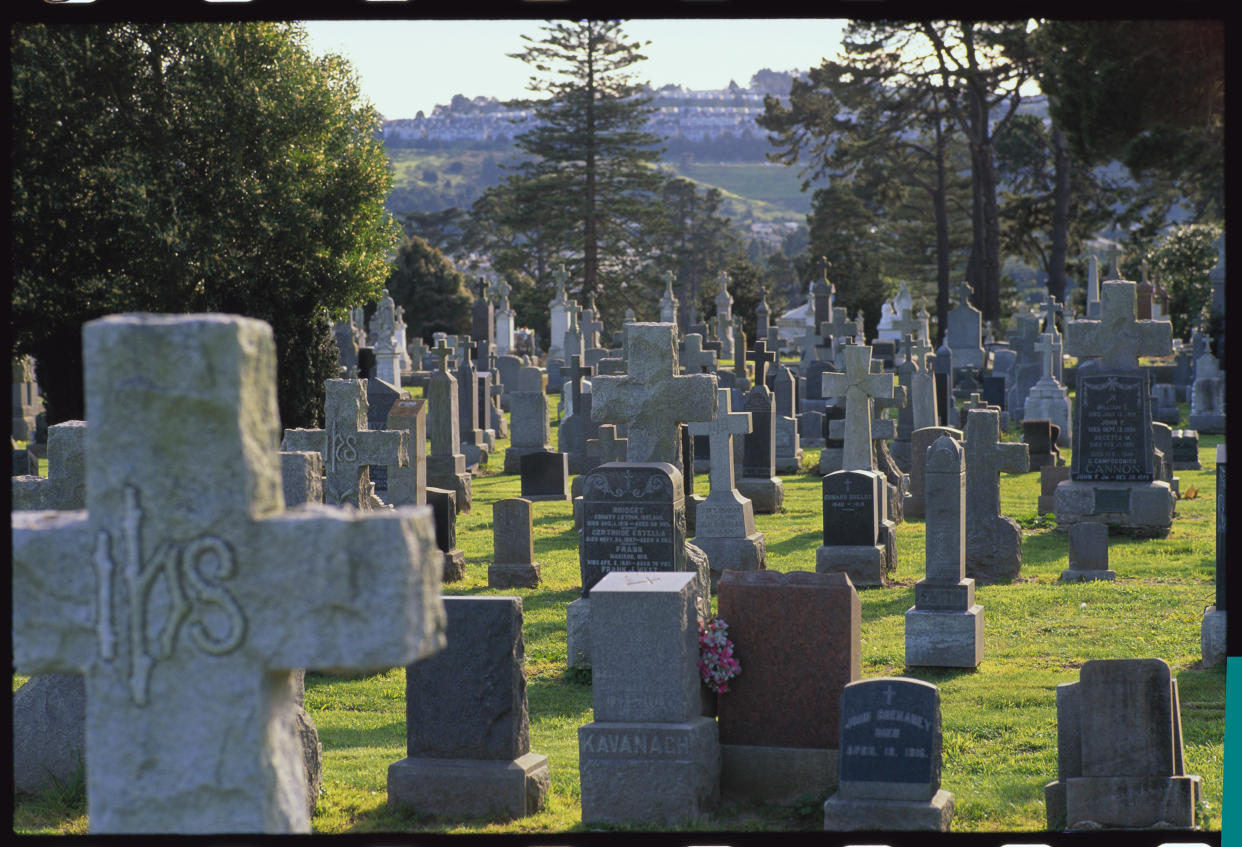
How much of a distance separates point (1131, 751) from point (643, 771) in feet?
7.47

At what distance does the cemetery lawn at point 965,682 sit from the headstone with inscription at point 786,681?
0.47ft

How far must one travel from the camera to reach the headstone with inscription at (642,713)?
684 centimetres

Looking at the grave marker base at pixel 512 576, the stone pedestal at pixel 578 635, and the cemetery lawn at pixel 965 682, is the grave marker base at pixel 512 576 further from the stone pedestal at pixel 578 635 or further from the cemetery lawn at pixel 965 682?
the stone pedestal at pixel 578 635

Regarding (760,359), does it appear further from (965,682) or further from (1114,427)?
(965,682)

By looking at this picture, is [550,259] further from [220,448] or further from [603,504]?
[220,448]

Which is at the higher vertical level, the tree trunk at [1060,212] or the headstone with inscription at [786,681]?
the tree trunk at [1060,212]

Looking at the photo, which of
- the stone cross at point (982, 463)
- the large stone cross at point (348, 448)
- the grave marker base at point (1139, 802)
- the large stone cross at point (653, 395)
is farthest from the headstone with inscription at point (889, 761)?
the stone cross at point (982, 463)

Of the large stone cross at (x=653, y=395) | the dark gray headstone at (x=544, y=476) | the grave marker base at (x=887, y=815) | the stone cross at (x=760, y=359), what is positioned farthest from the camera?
the stone cross at (x=760, y=359)

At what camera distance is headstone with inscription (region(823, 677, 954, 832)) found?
6426mm

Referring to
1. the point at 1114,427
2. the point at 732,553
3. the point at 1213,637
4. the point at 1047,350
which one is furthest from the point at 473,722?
the point at 1047,350

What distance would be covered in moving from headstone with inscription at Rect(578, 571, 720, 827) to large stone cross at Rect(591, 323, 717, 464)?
3.88m

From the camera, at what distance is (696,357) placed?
24391 millimetres

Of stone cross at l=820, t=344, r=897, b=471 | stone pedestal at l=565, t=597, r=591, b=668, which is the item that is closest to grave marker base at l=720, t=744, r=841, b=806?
stone pedestal at l=565, t=597, r=591, b=668

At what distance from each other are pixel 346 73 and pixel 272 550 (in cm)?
2479
